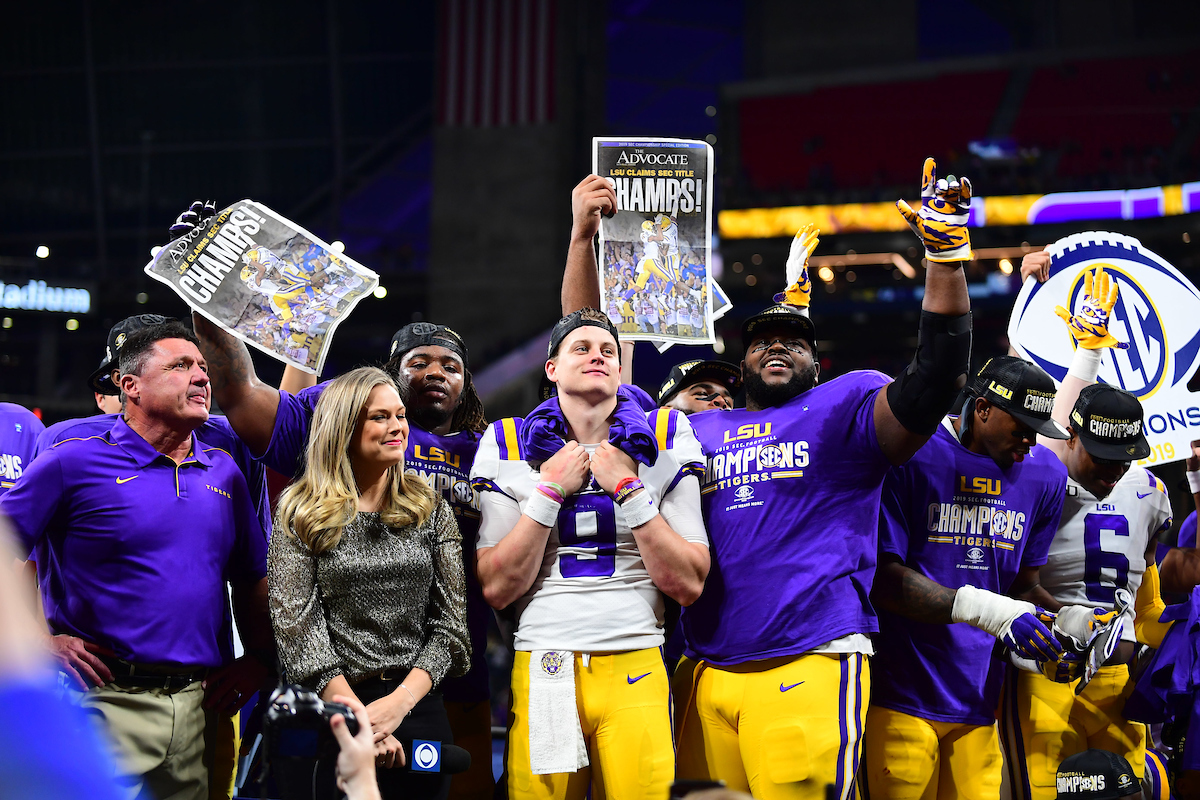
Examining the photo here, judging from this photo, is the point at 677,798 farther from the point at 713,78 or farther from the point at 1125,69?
→ the point at 713,78

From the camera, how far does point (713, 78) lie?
80.5 feet

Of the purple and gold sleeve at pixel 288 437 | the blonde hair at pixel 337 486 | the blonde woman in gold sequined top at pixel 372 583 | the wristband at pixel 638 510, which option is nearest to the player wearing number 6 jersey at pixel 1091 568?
the wristband at pixel 638 510

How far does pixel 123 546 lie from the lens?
120 inches

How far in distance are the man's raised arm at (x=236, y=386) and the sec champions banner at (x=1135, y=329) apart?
313cm

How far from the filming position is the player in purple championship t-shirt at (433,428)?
3.40m

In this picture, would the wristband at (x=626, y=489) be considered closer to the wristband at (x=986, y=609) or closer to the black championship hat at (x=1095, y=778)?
the wristband at (x=986, y=609)

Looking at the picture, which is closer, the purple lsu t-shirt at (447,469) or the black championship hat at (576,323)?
the black championship hat at (576,323)

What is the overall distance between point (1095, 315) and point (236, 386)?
3379 mm

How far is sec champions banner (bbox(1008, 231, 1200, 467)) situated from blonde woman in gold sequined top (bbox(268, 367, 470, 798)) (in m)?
2.88

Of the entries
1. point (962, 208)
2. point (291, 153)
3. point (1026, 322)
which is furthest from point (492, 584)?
point (291, 153)

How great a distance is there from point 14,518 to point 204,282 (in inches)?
34.9

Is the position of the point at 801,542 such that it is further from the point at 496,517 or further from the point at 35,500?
the point at 35,500

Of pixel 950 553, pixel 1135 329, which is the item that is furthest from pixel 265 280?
pixel 1135 329

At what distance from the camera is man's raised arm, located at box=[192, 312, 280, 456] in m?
3.38
